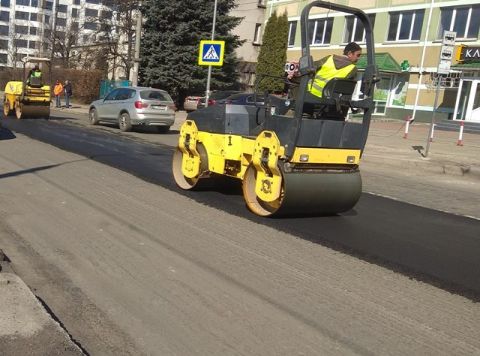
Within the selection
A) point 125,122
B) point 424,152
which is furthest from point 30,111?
point 424,152

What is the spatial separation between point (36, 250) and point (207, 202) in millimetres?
3122

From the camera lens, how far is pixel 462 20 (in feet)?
95.7

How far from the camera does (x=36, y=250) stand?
5203 mm

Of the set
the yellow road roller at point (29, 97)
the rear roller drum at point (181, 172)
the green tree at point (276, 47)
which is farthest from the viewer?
the green tree at point (276, 47)

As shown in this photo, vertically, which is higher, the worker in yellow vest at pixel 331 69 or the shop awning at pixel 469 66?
the shop awning at pixel 469 66

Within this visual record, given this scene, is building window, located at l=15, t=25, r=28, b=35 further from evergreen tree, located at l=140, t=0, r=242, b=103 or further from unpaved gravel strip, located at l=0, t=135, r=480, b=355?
unpaved gravel strip, located at l=0, t=135, r=480, b=355

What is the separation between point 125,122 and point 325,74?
13.7m

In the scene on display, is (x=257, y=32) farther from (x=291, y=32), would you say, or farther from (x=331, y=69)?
(x=331, y=69)

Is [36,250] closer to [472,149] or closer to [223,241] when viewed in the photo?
[223,241]

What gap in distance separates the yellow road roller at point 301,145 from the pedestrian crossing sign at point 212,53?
434 inches

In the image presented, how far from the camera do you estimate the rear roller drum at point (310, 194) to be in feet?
22.4

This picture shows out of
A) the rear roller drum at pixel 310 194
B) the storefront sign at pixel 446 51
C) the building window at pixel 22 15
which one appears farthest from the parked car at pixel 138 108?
the building window at pixel 22 15

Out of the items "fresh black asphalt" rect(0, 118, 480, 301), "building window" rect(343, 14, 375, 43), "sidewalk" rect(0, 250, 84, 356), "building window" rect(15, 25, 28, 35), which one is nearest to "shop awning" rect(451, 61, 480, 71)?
"building window" rect(343, 14, 375, 43)

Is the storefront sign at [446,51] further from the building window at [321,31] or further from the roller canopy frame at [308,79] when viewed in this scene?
the building window at [321,31]
